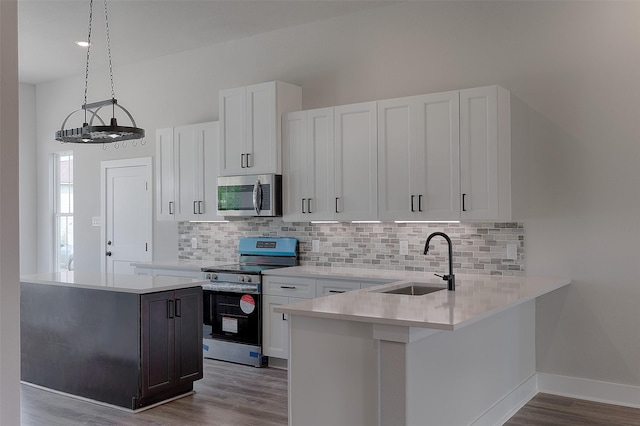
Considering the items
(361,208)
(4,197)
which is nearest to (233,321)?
(361,208)

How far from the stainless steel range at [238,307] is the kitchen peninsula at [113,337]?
2.54 ft

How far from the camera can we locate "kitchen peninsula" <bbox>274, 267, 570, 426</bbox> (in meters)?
2.84

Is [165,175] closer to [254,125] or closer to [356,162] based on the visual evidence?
[254,125]

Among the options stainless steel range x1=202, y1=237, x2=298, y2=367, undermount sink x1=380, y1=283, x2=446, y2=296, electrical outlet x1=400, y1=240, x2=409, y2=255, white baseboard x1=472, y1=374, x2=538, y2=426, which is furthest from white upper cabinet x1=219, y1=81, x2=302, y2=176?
white baseboard x1=472, y1=374, x2=538, y2=426

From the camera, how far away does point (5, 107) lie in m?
2.22

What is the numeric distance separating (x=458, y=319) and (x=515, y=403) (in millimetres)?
1827

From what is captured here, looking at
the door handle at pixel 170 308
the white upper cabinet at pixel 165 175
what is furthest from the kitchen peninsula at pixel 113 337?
the white upper cabinet at pixel 165 175

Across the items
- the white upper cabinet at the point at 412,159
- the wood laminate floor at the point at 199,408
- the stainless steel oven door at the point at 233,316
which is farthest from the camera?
the stainless steel oven door at the point at 233,316

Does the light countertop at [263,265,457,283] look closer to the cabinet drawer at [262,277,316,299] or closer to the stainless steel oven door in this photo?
the cabinet drawer at [262,277,316,299]

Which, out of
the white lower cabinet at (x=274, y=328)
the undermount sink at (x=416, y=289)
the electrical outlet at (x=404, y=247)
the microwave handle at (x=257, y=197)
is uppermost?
the microwave handle at (x=257, y=197)

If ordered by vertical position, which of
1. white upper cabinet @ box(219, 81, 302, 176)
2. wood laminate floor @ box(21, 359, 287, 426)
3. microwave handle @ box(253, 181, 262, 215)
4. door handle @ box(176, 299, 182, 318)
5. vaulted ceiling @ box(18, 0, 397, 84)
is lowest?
wood laminate floor @ box(21, 359, 287, 426)

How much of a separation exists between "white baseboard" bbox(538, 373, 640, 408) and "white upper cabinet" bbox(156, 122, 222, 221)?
3.48 metres

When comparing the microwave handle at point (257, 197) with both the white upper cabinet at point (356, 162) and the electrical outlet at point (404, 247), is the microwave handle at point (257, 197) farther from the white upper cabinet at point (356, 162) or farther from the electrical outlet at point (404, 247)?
the electrical outlet at point (404, 247)

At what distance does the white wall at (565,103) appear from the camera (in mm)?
4363
